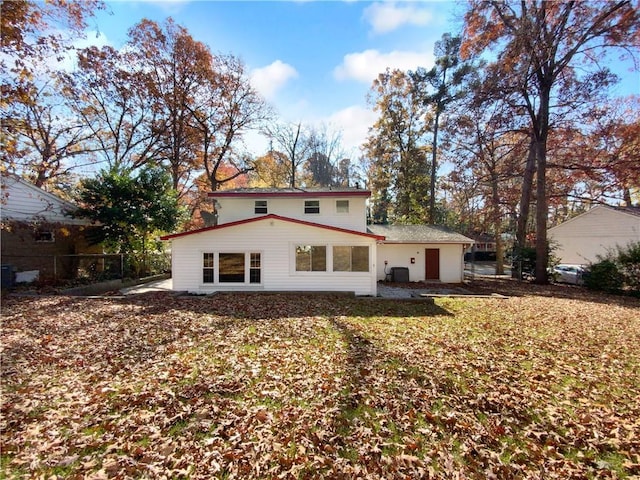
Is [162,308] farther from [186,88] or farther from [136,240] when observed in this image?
[186,88]

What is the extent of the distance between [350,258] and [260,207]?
621 centimetres

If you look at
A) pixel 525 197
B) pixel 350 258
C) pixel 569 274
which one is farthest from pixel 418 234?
pixel 569 274

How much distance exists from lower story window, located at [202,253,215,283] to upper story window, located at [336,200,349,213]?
6.81 m

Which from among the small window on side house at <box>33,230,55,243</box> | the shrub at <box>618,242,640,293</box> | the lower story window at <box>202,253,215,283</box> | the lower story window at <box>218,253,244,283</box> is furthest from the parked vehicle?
the small window on side house at <box>33,230,55,243</box>

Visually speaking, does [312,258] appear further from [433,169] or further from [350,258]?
[433,169]

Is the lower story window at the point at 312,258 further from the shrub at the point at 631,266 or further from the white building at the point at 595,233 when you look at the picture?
the white building at the point at 595,233

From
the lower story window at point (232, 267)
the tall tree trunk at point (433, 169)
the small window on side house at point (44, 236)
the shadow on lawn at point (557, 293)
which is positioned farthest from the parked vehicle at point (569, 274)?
the small window on side house at point (44, 236)

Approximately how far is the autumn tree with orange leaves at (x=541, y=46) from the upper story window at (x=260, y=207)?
563 inches

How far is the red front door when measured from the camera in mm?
17750

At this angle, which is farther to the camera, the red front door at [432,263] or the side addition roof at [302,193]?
the red front door at [432,263]

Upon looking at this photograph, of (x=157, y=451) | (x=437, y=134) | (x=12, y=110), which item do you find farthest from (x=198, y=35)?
(x=157, y=451)

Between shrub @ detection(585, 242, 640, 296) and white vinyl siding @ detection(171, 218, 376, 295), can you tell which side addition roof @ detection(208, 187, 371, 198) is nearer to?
white vinyl siding @ detection(171, 218, 376, 295)

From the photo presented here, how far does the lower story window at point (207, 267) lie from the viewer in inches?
514

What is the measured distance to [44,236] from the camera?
47.8ft
